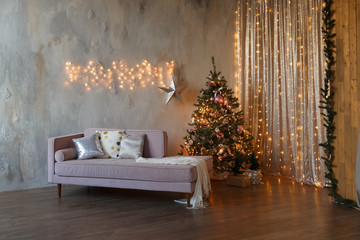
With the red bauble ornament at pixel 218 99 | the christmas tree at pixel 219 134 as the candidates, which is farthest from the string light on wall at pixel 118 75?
the red bauble ornament at pixel 218 99

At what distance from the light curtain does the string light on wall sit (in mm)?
1455

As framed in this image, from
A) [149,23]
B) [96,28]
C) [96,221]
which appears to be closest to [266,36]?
[149,23]

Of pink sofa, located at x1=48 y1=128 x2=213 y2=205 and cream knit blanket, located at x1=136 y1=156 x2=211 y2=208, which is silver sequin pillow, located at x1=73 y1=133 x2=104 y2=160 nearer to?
pink sofa, located at x1=48 y1=128 x2=213 y2=205

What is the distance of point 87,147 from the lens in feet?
16.8

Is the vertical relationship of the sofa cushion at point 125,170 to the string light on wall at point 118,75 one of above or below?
below

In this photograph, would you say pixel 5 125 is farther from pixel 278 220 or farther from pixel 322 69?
pixel 322 69

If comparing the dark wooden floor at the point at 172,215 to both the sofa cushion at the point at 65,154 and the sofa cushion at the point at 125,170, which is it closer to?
the sofa cushion at the point at 125,170

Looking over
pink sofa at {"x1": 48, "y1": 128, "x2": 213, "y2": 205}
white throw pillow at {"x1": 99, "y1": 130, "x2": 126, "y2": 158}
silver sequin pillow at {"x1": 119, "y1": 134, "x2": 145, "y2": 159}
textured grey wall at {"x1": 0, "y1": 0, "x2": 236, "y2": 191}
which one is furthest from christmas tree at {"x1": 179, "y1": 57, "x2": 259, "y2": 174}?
white throw pillow at {"x1": 99, "y1": 130, "x2": 126, "y2": 158}

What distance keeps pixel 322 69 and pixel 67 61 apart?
3.73 m

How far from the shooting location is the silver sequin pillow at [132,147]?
507 centimetres

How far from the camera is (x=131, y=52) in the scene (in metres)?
6.20

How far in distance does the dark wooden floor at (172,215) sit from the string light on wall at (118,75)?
5.75 ft

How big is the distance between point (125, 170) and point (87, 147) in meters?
0.91

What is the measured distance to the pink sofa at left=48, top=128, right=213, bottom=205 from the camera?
426 cm
